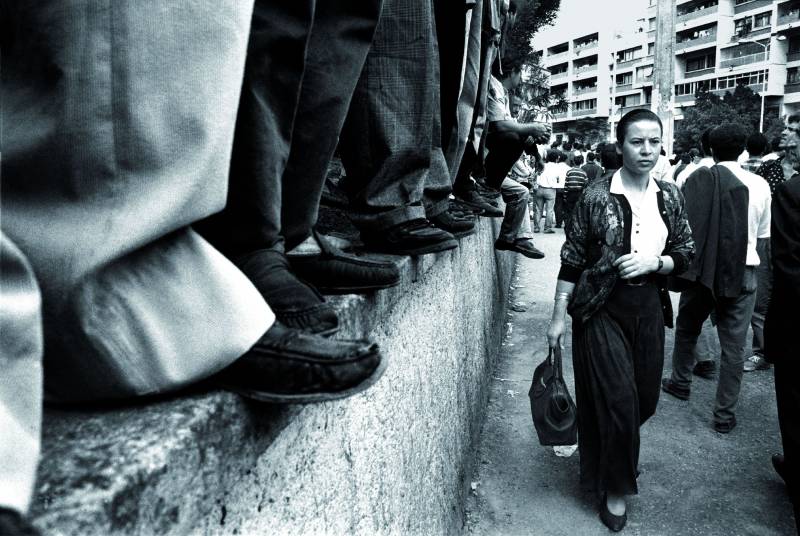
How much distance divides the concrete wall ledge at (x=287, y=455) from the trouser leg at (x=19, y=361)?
6cm

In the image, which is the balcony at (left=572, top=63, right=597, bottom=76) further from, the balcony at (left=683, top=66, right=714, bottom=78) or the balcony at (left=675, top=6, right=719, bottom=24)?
the balcony at (left=683, top=66, right=714, bottom=78)

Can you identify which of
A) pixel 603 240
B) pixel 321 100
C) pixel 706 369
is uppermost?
pixel 321 100

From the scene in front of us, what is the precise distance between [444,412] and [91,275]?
7.32 ft

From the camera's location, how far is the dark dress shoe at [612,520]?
3.62 meters

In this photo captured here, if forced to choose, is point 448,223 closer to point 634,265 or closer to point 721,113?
point 634,265

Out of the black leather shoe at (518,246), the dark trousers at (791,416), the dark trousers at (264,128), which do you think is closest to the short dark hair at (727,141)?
the black leather shoe at (518,246)

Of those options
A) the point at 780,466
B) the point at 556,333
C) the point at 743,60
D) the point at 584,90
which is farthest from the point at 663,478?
the point at 584,90

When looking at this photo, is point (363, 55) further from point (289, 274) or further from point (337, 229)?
point (337, 229)

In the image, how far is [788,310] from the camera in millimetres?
3488

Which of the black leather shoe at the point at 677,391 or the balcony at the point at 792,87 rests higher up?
the balcony at the point at 792,87

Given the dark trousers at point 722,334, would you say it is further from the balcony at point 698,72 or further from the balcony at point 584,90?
the balcony at point 584,90

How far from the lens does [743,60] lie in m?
53.6

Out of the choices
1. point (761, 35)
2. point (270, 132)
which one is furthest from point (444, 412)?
point (761, 35)

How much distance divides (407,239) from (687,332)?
3901 mm
